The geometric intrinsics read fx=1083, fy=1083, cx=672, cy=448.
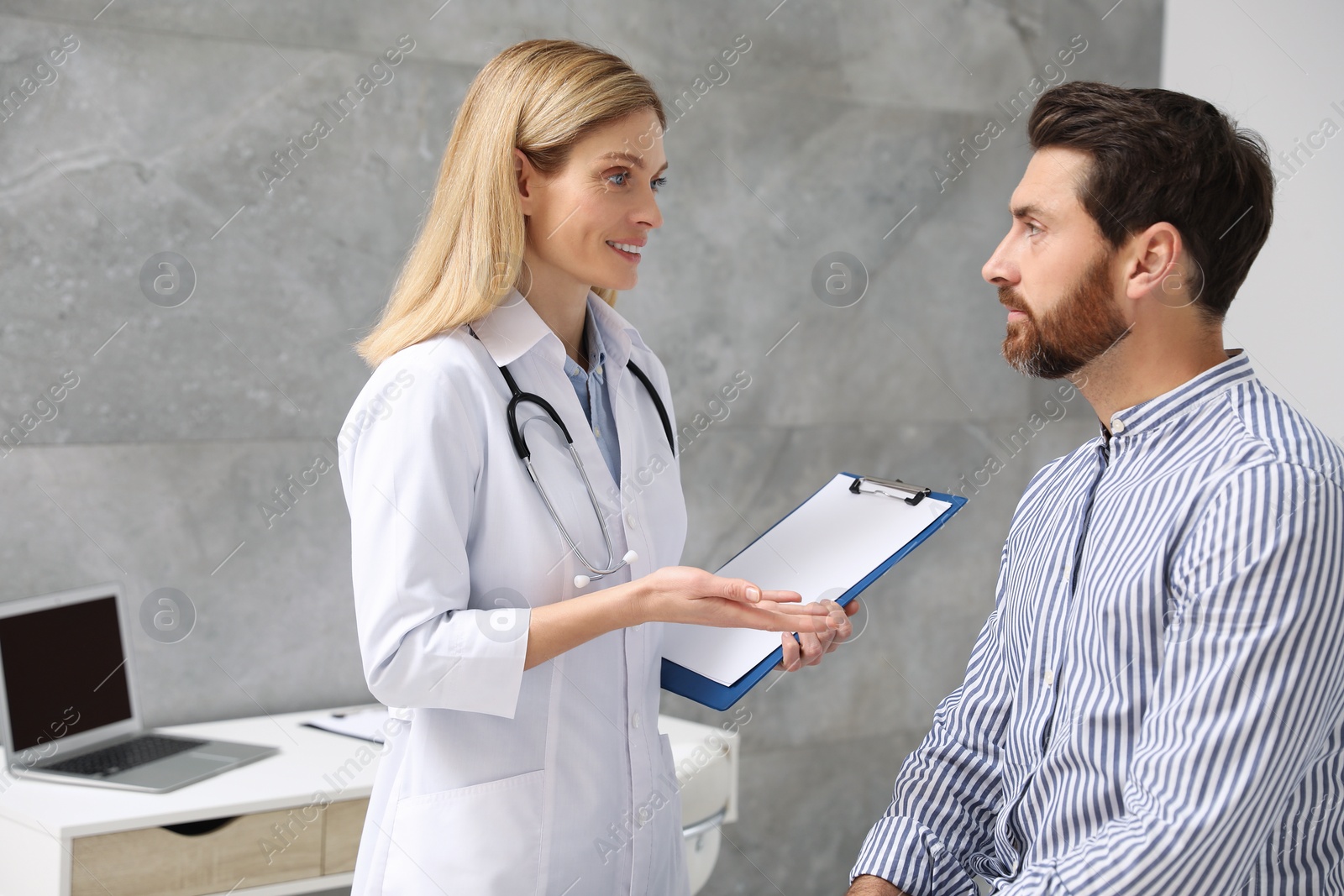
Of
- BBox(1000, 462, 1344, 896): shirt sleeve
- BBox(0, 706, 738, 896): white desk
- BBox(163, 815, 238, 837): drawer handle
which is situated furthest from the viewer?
BBox(163, 815, 238, 837): drawer handle

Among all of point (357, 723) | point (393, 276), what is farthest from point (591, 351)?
point (357, 723)

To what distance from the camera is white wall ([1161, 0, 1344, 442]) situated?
108 inches

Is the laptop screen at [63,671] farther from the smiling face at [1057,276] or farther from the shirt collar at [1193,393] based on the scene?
the shirt collar at [1193,393]

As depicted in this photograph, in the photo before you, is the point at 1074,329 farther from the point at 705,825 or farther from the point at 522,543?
the point at 705,825

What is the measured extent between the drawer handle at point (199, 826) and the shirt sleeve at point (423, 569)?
0.89m

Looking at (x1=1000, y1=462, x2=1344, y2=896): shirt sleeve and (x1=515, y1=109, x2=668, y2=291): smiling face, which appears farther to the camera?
(x1=515, y1=109, x2=668, y2=291): smiling face

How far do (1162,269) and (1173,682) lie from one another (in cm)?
48

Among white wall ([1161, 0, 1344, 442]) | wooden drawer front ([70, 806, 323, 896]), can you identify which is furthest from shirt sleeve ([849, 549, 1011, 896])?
white wall ([1161, 0, 1344, 442])

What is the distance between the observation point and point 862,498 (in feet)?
5.37

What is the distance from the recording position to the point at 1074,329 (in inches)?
50.9

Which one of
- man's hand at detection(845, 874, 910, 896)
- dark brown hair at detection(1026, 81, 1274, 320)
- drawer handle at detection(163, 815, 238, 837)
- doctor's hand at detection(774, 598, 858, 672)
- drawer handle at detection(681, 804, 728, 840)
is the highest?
dark brown hair at detection(1026, 81, 1274, 320)

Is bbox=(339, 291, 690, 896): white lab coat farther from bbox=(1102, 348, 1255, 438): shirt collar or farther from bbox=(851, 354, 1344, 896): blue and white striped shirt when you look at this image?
bbox=(1102, 348, 1255, 438): shirt collar

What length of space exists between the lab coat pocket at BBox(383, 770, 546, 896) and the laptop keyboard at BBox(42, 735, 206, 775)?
1.02 metres

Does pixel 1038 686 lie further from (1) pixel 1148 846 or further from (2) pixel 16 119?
(2) pixel 16 119
